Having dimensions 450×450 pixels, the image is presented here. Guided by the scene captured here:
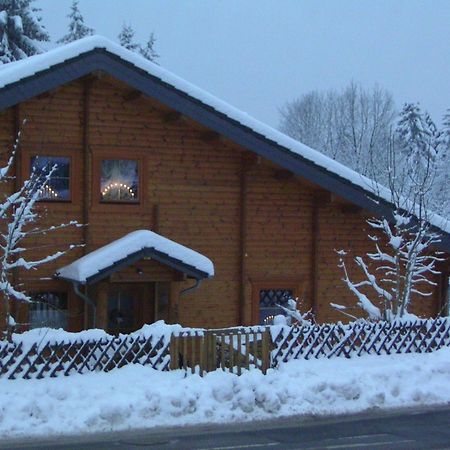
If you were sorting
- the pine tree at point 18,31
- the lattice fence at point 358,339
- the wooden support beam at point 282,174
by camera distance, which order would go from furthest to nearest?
the pine tree at point 18,31 → the wooden support beam at point 282,174 → the lattice fence at point 358,339

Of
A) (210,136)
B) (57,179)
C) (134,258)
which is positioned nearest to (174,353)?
(134,258)

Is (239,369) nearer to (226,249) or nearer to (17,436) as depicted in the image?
(17,436)

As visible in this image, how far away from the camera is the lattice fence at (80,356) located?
39.5ft

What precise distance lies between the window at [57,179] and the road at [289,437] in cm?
777

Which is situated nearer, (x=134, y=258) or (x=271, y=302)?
(x=134, y=258)

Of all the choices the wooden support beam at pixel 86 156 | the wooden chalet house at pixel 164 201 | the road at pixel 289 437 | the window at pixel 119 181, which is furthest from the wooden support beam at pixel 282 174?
the road at pixel 289 437

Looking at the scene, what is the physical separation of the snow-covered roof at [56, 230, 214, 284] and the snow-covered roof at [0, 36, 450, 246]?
337 centimetres

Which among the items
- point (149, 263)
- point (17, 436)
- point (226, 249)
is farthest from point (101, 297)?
point (17, 436)

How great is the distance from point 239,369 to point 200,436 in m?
2.17

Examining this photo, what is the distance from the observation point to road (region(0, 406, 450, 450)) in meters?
10.3

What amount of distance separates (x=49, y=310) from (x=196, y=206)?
4.33 meters

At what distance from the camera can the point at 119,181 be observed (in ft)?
58.4

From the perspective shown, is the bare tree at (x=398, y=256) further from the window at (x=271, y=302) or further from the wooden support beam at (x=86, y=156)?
the wooden support beam at (x=86, y=156)

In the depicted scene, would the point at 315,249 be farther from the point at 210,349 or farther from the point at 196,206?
the point at 210,349
